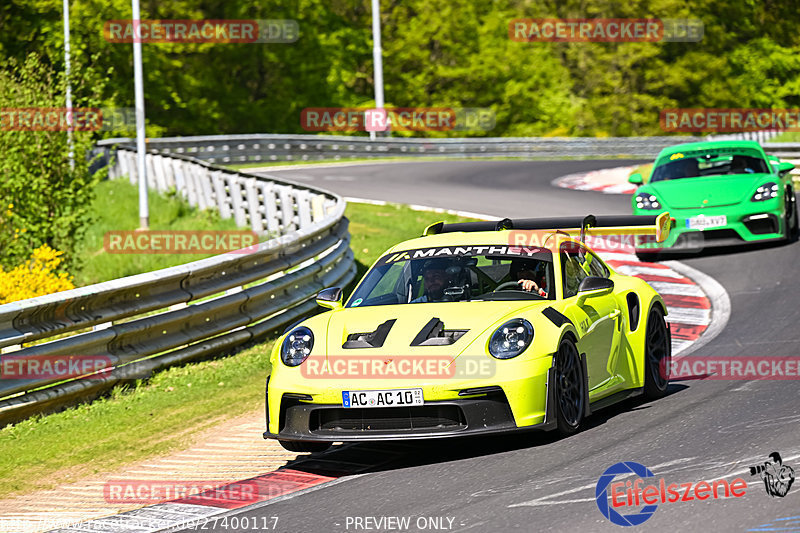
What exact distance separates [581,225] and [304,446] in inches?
118

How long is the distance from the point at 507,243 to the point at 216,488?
2.71m

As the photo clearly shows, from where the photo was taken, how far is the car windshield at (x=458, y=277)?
8.38 metres

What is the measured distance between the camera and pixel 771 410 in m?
8.02

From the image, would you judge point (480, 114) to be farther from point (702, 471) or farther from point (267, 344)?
point (702, 471)

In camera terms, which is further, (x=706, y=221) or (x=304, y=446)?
(x=706, y=221)

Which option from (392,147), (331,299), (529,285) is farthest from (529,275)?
(392,147)

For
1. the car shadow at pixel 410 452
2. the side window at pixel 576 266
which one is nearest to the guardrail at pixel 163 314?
the car shadow at pixel 410 452

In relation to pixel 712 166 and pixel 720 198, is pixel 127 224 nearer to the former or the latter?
pixel 712 166
